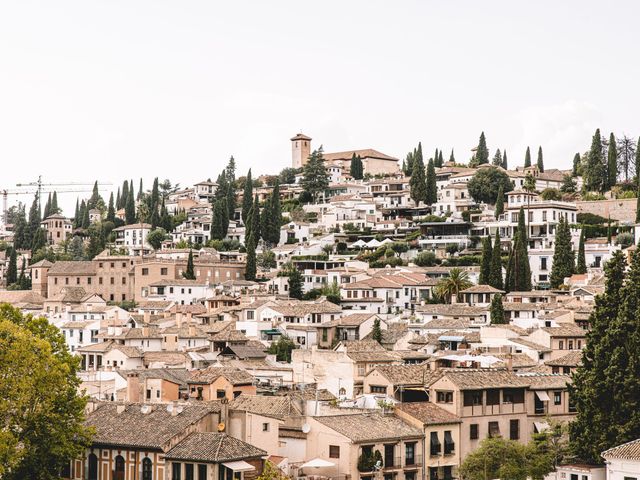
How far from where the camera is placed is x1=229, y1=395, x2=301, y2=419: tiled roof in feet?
155

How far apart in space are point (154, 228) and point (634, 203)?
60.9 m

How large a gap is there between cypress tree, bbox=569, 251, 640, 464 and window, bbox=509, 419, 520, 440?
5.62m

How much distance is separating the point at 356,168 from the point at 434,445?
116 metres

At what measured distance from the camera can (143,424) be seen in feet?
151

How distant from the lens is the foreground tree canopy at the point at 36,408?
144ft

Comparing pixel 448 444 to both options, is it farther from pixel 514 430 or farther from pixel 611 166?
pixel 611 166

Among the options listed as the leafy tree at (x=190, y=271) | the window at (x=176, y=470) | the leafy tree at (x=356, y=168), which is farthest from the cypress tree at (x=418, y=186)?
the window at (x=176, y=470)

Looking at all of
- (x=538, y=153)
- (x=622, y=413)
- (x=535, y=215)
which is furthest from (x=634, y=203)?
(x=622, y=413)

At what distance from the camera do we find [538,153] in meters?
160

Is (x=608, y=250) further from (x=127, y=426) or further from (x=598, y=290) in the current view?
(x=127, y=426)

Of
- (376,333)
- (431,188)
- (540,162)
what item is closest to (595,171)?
(431,188)

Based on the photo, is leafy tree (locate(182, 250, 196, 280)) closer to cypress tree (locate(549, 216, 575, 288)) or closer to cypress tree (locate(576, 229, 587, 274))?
cypress tree (locate(549, 216, 575, 288))

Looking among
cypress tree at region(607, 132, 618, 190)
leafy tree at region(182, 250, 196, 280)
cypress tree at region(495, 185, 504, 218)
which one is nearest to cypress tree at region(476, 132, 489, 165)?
cypress tree at region(607, 132, 618, 190)

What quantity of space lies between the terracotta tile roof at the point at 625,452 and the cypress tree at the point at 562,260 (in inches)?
2233
